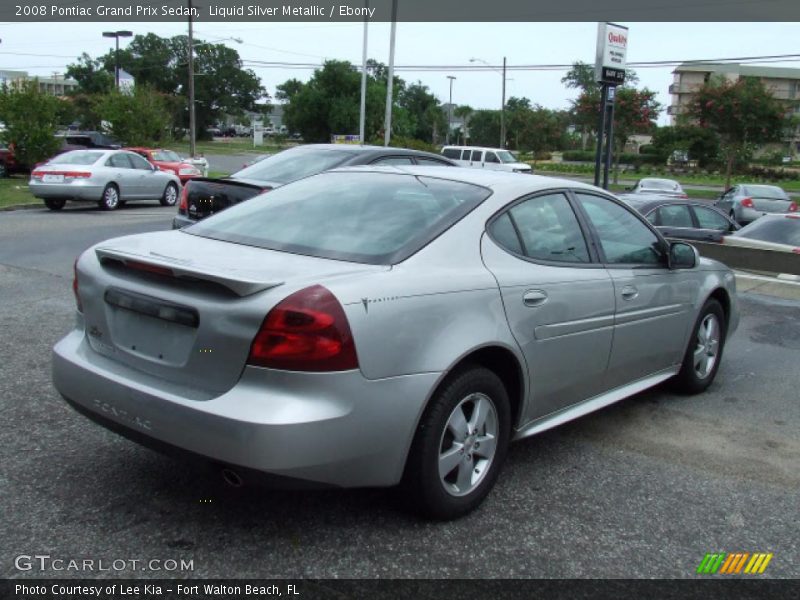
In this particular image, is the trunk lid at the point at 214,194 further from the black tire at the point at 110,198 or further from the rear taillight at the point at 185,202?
the black tire at the point at 110,198

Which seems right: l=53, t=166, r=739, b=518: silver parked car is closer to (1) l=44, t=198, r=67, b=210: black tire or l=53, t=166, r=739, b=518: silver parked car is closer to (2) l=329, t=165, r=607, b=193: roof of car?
(2) l=329, t=165, r=607, b=193: roof of car

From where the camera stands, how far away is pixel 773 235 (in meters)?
11.4

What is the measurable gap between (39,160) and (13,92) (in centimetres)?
237

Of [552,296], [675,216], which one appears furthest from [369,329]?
[675,216]

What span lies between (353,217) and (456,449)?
4.04ft

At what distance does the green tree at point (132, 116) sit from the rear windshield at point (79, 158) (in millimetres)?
13734

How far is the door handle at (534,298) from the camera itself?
3.77 meters

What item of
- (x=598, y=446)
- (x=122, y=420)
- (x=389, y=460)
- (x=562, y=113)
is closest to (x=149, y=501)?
(x=122, y=420)

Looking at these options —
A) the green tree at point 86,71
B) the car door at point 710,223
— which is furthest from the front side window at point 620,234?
the green tree at point 86,71

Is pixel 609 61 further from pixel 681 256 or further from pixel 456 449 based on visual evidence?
pixel 456 449

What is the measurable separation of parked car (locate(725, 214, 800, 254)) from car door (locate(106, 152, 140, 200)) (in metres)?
14.1

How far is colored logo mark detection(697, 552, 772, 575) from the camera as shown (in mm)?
3258

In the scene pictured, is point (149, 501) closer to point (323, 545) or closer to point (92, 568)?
point (92, 568)

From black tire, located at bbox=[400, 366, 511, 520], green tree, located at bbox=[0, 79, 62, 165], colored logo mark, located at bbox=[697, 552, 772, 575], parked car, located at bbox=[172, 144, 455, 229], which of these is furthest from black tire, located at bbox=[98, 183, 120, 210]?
colored logo mark, located at bbox=[697, 552, 772, 575]
